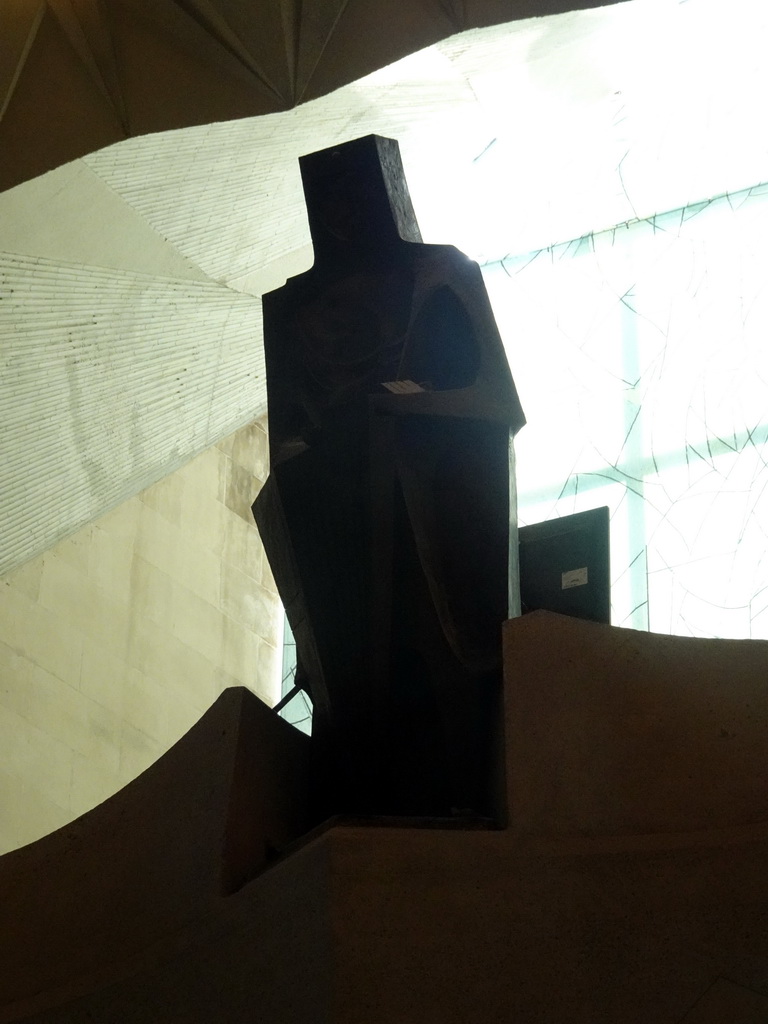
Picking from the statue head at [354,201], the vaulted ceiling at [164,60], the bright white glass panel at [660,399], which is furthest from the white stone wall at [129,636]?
the statue head at [354,201]

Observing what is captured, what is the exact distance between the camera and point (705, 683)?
107 inches

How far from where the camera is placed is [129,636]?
6535 mm

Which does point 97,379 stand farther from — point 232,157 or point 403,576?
point 403,576

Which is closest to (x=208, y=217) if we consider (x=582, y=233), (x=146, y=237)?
(x=146, y=237)

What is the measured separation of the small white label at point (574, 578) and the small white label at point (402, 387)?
1.95ft

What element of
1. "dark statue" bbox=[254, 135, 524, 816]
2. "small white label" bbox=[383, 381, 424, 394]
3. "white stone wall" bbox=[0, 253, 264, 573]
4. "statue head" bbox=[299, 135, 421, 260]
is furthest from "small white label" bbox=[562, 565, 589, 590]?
"white stone wall" bbox=[0, 253, 264, 573]

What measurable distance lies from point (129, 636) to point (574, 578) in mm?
3716

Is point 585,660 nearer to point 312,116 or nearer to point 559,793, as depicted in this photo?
point 559,793

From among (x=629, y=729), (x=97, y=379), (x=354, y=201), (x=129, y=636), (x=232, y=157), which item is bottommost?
(x=129, y=636)

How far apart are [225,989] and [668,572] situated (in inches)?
194

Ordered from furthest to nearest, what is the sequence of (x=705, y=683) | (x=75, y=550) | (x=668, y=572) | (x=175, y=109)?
(x=668, y=572), (x=75, y=550), (x=175, y=109), (x=705, y=683)

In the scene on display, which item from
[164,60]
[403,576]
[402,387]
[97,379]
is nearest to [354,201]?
[402,387]

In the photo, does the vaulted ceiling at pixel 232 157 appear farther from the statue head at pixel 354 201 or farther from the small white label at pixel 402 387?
the small white label at pixel 402 387

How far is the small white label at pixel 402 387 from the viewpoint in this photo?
9.77 ft
